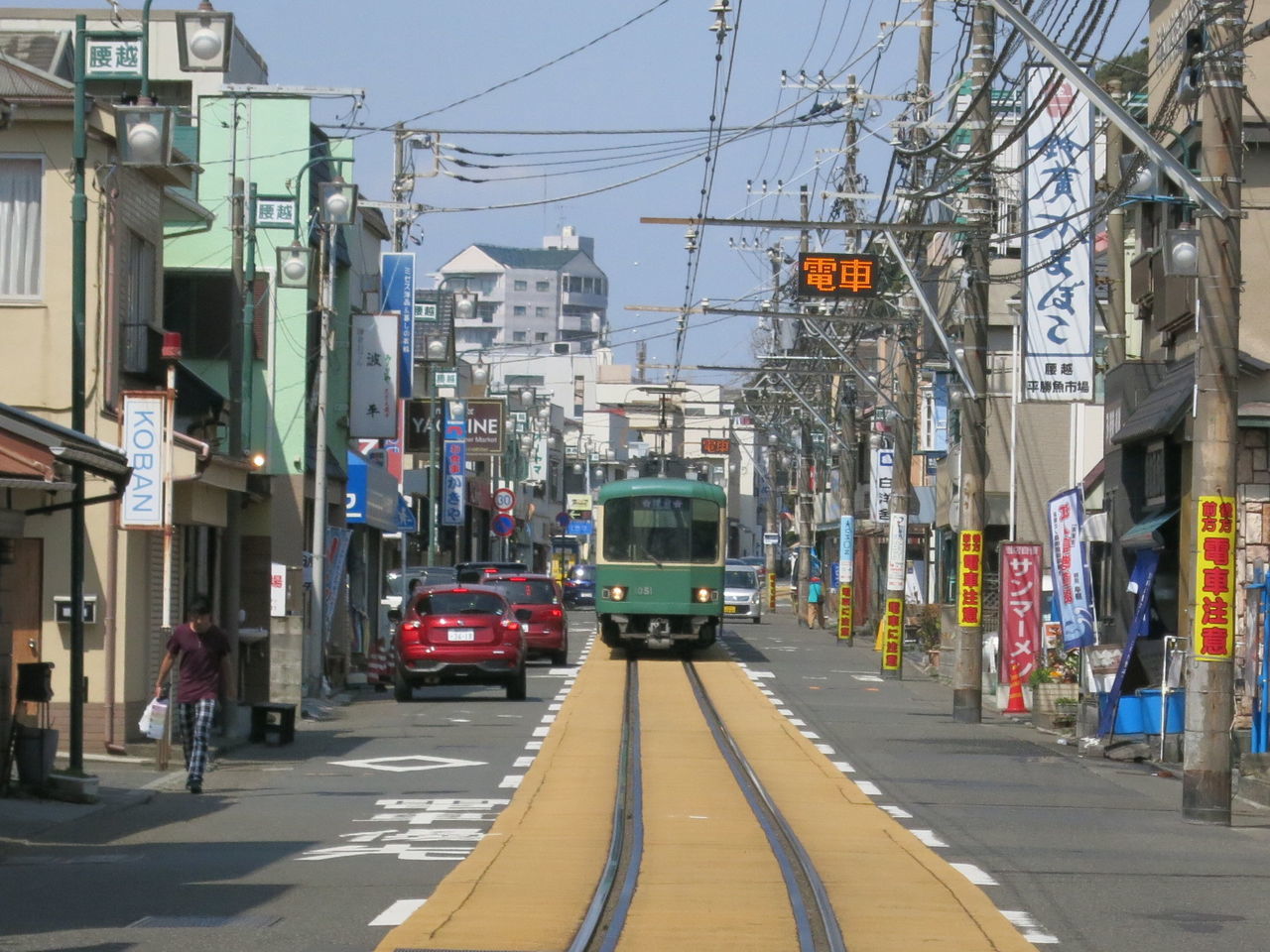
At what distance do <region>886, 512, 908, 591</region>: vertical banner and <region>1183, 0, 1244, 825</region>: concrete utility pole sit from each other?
20.5 m

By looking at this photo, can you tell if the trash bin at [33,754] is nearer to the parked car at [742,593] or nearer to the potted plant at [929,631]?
the potted plant at [929,631]

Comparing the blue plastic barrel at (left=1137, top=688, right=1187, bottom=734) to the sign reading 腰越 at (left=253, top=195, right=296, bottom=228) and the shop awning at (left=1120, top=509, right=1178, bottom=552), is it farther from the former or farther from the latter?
the sign reading 腰越 at (left=253, top=195, right=296, bottom=228)

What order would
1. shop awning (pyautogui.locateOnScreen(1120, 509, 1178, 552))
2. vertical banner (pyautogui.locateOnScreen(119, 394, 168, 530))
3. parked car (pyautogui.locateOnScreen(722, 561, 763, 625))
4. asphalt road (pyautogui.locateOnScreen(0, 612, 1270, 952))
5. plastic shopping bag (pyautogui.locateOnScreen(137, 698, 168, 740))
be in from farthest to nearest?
parked car (pyautogui.locateOnScreen(722, 561, 763, 625))
shop awning (pyautogui.locateOnScreen(1120, 509, 1178, 552))
vertical banner (pyautogui.locateOnScreen(119, 394, 168, 530))
plastic shopping bag (pyautogui.locateOnScreen(137, 698, 168, 740))
asphalt road (pyautogui.locateOnScreen(0, 612, 1270, 952))

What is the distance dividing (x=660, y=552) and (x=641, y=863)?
24.0m

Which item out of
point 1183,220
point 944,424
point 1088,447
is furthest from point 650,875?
point 944,424

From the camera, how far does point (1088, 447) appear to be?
4053 cm

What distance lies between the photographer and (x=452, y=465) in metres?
56.6

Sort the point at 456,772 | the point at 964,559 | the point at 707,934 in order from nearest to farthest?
the point at 707,934 → the point at 456,772 → the point at 964,559

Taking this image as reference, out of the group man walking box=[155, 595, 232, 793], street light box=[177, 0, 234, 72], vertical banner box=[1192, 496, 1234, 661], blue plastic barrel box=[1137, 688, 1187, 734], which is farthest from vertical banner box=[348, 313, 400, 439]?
vertical banner box=[1192, 496, 1234, 661]

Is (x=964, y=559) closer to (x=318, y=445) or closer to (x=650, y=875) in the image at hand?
(x=318, y=445)

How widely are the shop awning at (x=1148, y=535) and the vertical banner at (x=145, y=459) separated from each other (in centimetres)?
1168

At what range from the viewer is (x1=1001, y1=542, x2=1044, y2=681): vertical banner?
26.0 meters

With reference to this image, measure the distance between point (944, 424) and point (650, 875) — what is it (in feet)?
125

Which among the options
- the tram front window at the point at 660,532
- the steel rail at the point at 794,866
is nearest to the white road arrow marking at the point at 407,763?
the steel rail at the point at 794,866
